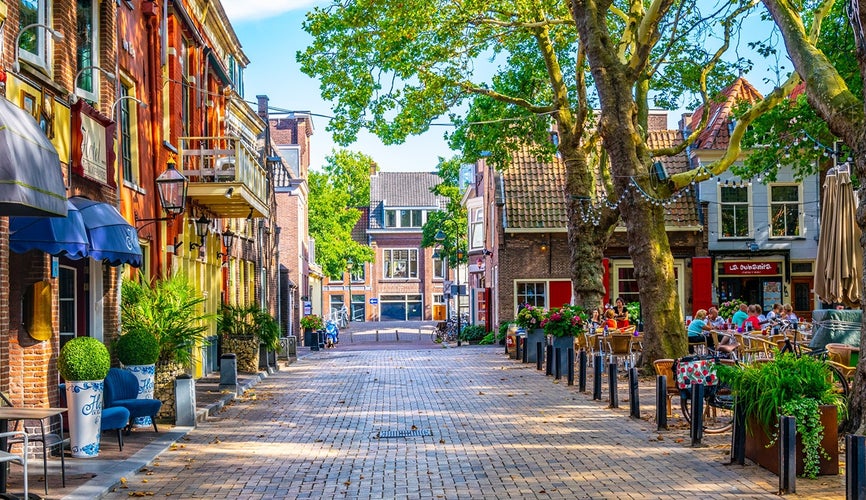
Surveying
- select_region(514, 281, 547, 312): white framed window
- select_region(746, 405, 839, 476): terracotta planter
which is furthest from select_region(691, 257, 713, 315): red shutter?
select_region(746, 405, 839, 476): terracotta planter

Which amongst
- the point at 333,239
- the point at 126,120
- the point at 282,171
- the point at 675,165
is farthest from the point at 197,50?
the point at 333,239

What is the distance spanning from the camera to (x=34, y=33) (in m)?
12.5

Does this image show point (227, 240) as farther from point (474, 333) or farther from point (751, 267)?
point (474, 333)

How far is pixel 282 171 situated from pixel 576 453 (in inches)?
1558

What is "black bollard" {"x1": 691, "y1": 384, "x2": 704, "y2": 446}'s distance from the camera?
11.4 m

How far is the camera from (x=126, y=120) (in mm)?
17500

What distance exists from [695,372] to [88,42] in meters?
9.26

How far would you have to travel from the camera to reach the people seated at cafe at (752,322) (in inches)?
832

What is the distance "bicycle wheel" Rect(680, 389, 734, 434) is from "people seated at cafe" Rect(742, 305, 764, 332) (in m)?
7.14

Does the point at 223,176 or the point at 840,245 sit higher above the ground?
A: the point at 223,176

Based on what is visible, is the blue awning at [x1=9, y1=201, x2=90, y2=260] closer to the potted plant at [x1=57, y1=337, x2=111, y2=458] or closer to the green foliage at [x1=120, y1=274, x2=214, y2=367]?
the potted plant at [x1=57, y1=337, x2=111, y2=458]

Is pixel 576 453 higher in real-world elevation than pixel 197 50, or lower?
lower

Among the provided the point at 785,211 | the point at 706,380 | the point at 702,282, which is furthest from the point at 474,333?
the point at 706,380

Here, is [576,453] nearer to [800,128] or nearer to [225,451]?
[225,451]
